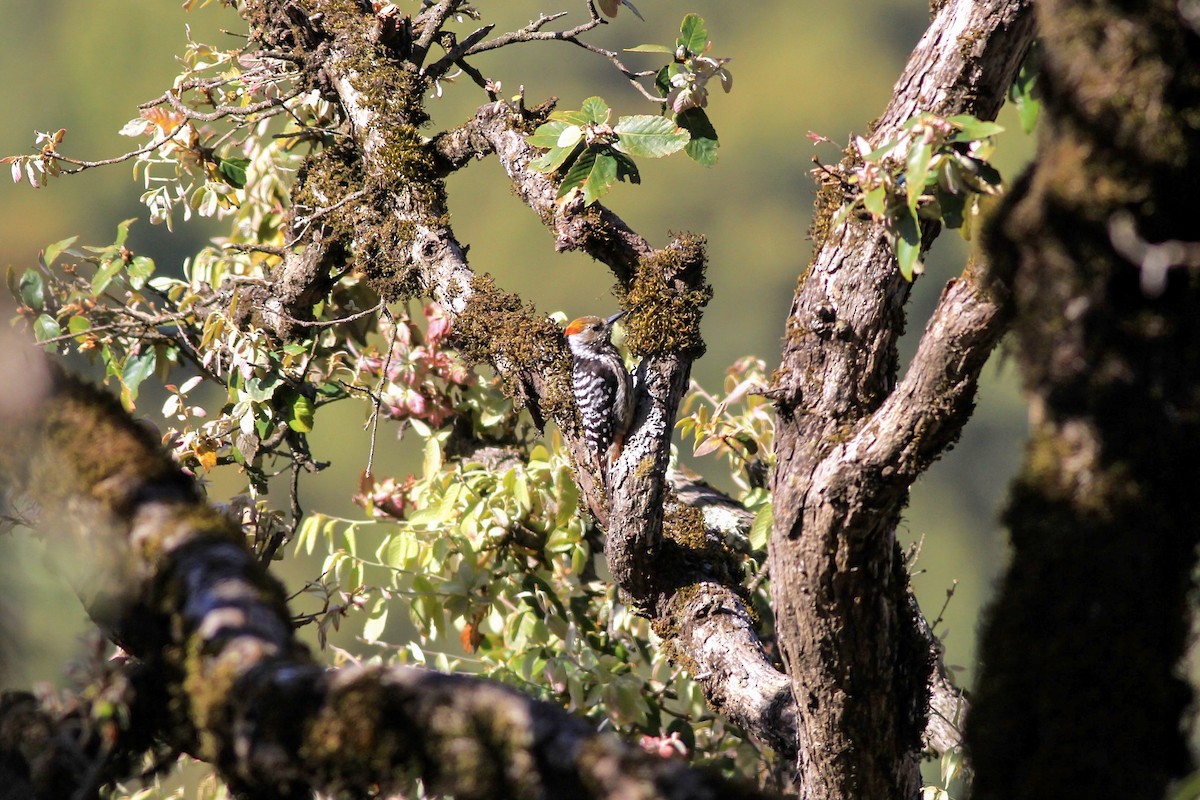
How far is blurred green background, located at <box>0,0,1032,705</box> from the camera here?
4.88 meters

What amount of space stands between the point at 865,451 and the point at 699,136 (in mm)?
828

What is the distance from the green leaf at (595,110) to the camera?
2043mm

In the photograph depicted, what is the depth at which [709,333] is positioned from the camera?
507 centimetres

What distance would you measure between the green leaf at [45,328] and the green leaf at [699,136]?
1601mm

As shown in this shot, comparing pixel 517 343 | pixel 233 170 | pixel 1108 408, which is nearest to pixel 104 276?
pixel 233 170

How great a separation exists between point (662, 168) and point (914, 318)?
1.50 metres

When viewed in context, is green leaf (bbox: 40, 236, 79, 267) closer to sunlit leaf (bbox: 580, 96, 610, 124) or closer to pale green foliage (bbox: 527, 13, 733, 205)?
pale green foliage (bbox: 527, 13, 733, 205)

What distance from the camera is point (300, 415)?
2633 mm

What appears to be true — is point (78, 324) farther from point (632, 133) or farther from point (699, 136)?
point (699, 136)

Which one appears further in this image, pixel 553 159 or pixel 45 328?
pixel 45 328

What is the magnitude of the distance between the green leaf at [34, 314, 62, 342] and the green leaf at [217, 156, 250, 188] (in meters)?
0.58

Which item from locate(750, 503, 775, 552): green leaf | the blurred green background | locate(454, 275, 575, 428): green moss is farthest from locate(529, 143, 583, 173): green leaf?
the blurred green background

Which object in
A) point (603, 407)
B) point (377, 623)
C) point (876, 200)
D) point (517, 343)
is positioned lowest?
point (377, 623)

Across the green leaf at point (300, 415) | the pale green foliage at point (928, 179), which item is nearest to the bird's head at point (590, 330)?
the green leaf at point (300, 415)
